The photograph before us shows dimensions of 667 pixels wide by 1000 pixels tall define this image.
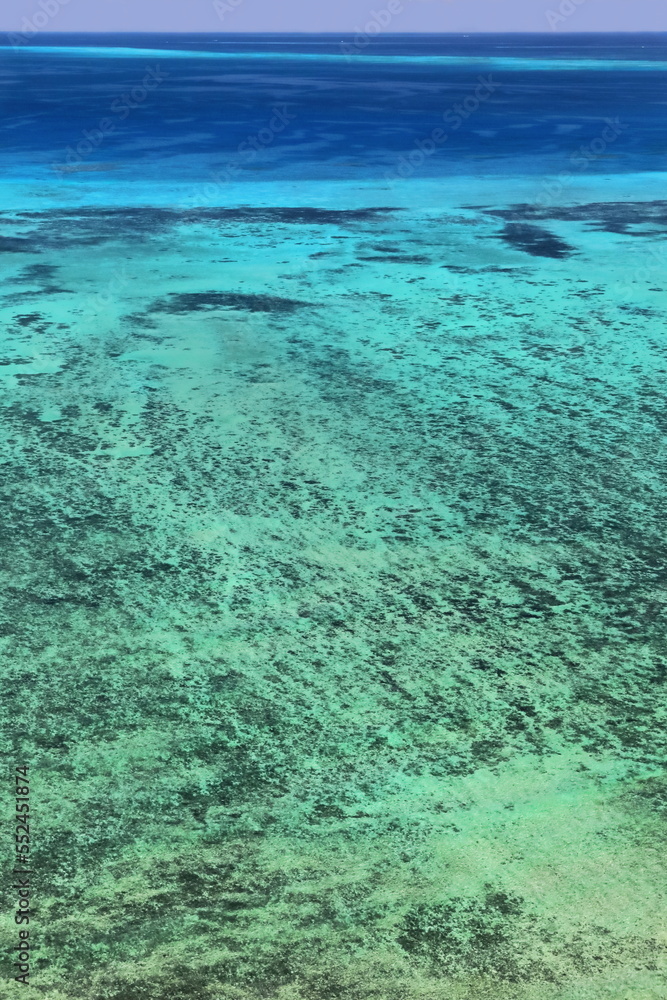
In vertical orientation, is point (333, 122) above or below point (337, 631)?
above

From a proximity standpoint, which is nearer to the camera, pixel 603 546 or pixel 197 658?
pixel 197 658

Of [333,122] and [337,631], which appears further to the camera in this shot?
[333,122]

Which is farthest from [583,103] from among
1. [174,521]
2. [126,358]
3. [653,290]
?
[174,521]

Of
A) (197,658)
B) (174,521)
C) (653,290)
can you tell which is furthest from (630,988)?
(653,290)

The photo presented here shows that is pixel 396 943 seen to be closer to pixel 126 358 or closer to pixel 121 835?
pixel 121 835

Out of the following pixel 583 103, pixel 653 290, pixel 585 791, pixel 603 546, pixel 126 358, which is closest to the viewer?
pixel 585 791

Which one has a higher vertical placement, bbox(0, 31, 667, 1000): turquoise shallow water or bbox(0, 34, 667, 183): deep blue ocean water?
bbox(0, 34, 667, 183): deep blue ocean water

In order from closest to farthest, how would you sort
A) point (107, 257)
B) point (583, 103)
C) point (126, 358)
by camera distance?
point (126, 358), point (107, 257), point (583, 103)

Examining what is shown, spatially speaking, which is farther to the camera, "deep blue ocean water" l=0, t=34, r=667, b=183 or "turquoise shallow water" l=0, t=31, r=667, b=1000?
"deep blue ocean water" l=0, t=34, r=667, b=183
